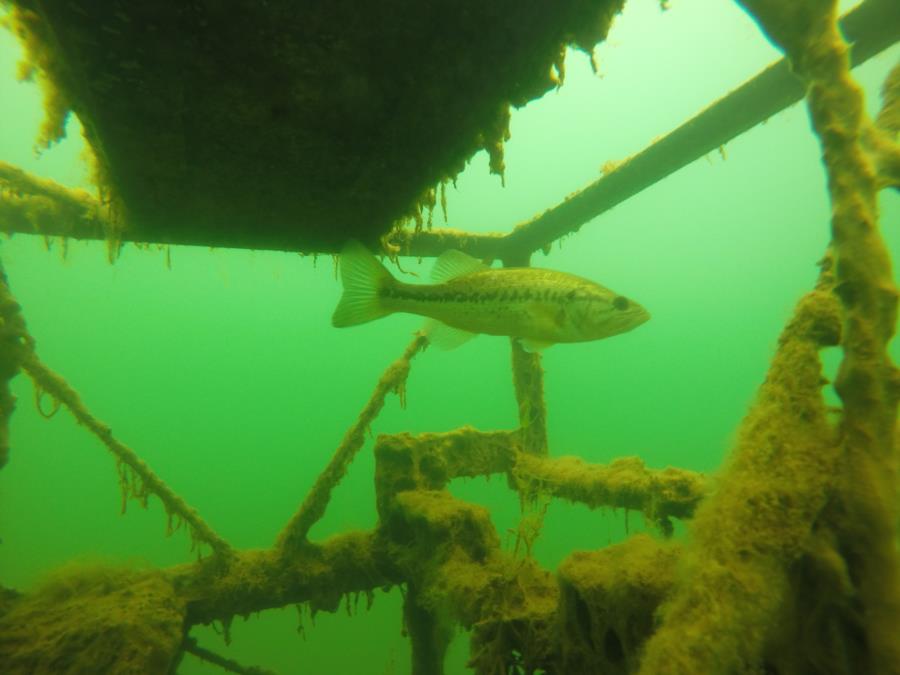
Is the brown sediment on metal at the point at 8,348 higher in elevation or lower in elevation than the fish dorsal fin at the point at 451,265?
lower

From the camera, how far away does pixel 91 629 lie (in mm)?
3498

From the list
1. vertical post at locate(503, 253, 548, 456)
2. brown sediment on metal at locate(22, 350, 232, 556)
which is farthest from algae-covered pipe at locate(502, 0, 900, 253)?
brown sediment on metal at locate(22, 350, 232, 556)

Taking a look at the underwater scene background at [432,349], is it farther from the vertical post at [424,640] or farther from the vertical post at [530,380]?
the vertical post at [424,640]

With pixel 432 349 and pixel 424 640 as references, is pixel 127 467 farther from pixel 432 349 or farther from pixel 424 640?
pixel 432 349

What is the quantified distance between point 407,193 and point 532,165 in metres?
49.5

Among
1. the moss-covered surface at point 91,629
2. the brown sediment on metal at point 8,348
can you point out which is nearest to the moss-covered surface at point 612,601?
the moss-covered surface at point 91,629

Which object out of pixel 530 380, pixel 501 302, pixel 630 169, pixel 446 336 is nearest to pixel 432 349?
pixel 530 380

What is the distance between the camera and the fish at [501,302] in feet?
10.2

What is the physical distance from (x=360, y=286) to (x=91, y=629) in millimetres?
3330

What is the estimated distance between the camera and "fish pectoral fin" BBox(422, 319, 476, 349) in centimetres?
361

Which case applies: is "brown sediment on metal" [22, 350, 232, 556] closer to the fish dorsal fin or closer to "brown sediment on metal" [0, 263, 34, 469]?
"brown sediment on metal" [0, 263, 34, 469]

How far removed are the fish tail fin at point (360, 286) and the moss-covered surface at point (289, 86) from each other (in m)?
0.45

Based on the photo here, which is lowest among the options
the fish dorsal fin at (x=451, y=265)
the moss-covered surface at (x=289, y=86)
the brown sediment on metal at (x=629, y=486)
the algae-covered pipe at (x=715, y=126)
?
the brown sediment on metal at (x=629, y=486)

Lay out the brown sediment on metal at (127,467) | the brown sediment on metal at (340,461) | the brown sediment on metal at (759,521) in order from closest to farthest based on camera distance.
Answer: the brown sediment on metal at (759,521)
the brown sediment on metal at (127,467)
the brown sediment on metal at (340,461)
